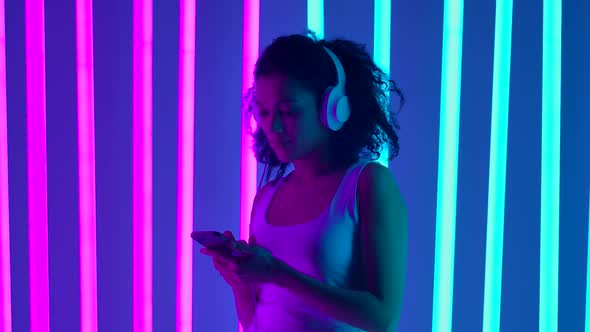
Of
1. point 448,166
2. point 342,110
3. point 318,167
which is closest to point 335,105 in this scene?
point 342,110

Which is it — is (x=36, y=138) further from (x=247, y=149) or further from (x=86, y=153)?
(x=247, y=149)

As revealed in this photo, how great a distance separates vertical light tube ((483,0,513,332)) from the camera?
5.35ft

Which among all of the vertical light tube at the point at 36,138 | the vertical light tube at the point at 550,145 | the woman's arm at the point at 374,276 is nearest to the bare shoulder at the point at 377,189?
the woman's arm at the point at 374,276

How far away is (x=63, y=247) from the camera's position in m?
1.64

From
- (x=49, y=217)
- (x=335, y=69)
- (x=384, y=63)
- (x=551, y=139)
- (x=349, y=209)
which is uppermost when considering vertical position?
(x=384, y=63)

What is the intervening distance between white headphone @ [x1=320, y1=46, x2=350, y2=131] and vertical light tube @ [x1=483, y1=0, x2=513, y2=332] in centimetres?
87

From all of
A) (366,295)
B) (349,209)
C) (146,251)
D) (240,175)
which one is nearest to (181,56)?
(240,175)

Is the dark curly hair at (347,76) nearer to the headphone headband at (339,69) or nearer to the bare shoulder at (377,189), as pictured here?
the headphone headband at (339,69)

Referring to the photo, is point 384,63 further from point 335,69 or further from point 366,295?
point 366,295

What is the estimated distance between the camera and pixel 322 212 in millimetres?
932

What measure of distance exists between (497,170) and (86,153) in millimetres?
1369

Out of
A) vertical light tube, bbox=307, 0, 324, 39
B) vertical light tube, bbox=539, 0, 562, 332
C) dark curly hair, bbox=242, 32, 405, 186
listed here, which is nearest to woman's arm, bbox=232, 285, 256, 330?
dark curly hair, bbox=242, 32, 405, 186

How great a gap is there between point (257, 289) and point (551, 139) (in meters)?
1.18

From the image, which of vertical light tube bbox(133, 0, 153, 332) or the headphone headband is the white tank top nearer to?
the headphone headband
